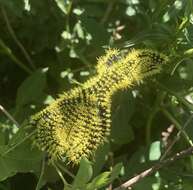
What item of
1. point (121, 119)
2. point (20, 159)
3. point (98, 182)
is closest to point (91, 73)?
point (121, 119)

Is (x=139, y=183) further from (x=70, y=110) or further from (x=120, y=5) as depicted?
(x=120, y=5)

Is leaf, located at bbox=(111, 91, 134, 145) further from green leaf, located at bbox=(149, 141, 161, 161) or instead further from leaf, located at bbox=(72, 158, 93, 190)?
leaf, located at bbox=(72, 158, 93, 190)

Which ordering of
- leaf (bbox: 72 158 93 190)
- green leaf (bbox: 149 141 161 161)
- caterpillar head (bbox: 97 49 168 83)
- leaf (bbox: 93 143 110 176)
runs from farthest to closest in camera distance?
1. green leaf (bbox: 149 141 161 161)
2. leaf (bbox: 93 143 110 176)
3. caterpillar head (bbox: 97 49 168 83)
4. leaf (bbox: 72 158 93 190)

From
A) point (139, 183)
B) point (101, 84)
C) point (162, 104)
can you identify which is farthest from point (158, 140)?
point (101, 84)

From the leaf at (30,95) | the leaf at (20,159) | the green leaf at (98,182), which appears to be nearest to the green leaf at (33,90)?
the leaf at (30,95)

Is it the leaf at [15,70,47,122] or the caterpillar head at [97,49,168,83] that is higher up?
the leaf at [15,70,47,122]

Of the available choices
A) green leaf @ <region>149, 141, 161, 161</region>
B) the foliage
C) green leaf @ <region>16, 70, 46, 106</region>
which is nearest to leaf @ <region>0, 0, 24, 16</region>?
the foliage
